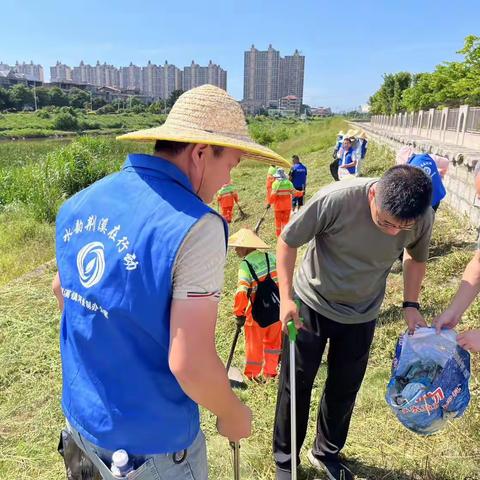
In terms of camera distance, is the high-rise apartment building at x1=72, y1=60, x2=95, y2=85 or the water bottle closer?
the water bottle

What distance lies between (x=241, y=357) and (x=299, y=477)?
6.40 feet

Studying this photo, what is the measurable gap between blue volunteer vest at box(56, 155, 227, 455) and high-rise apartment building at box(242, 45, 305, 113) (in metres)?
156

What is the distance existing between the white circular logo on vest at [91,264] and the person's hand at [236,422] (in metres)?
0.50

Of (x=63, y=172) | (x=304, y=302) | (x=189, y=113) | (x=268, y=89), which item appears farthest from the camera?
(x=268, y=89)

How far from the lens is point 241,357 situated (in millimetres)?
4496

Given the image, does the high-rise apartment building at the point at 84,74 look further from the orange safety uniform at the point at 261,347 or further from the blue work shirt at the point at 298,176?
the orange safety uniform at the point at 261,347

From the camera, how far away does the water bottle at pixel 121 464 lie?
1162 millimetres

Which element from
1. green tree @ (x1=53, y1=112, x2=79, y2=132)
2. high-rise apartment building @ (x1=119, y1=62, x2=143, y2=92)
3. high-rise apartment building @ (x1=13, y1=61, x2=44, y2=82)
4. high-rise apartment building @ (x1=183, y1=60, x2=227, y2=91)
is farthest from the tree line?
high-rise apartment building @ (x1=13, y1=61, x2=44, y2=82)

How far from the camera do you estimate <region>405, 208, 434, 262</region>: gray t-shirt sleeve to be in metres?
2.24

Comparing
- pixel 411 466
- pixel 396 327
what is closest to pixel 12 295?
pixel 396 327

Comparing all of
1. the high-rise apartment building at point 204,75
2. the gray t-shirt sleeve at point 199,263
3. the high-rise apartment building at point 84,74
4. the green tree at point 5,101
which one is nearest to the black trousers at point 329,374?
the gray t-shirt sleeve at point 199,263

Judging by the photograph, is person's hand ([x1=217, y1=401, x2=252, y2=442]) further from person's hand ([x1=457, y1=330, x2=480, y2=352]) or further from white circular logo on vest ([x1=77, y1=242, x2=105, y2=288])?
person's hand ([x1=457, y1=330, x2=480, y2=352])

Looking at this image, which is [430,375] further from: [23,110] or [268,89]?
[268,89]

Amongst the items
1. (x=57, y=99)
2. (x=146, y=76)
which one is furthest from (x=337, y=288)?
(x=146, y=76)
